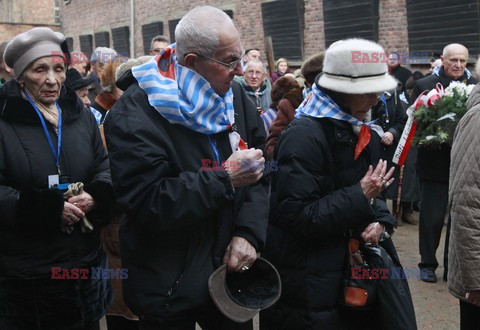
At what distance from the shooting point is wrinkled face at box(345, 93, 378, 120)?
2957 millimetres

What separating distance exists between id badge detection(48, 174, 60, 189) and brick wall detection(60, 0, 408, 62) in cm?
1059

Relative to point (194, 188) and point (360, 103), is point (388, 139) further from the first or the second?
point (194, 188)

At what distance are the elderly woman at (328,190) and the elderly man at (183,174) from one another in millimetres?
317

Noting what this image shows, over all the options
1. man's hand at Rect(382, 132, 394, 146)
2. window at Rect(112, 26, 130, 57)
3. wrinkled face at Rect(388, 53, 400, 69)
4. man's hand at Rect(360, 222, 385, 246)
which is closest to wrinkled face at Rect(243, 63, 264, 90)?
man's hand at Rect(382, 132, 394, 146)

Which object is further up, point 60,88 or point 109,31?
point 109,31

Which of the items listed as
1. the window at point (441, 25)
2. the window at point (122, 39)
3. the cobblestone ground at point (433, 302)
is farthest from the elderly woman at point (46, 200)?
the window at point (122, 39)

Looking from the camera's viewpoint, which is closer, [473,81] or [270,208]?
[270,208]

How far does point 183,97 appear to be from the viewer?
2559mm

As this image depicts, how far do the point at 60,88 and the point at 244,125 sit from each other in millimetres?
1123

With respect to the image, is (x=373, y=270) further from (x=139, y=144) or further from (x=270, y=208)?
(x=139, y=144)

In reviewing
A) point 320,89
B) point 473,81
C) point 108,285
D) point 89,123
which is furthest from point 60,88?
point 473,81

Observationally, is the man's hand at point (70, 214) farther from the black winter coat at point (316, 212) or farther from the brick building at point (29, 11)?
the brick building at point (29, 11)

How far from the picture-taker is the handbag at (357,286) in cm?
284

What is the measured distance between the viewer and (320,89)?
9.96 feet
